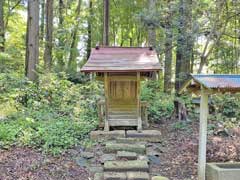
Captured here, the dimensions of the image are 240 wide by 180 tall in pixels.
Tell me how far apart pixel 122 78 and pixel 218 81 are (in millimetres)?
3471

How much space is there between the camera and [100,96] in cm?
1107

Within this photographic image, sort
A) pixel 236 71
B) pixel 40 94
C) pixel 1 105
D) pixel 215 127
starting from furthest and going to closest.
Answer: pixel 236 71, pixel 40 94, pixel 1 105, pixel 215 127

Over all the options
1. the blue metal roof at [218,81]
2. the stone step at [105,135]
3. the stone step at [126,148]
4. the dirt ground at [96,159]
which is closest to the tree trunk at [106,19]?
the stone step at [105,135]

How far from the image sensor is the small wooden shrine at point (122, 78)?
7852mm

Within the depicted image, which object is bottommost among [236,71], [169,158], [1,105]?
[169,158]

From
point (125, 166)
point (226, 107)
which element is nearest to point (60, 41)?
point (226, 107)

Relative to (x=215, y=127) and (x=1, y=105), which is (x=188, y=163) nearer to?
(x=215, y=127)

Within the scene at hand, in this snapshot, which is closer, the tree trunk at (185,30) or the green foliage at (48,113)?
the green foliage at (48,113)

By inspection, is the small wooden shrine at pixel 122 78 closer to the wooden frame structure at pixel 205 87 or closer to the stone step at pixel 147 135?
the stone step at pixel 147 135

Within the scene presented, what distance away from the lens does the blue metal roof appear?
500 centimetres

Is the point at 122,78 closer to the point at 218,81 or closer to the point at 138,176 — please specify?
the point at 138,176

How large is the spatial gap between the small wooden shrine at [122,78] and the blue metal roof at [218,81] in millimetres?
2283

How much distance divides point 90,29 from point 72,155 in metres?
14.7

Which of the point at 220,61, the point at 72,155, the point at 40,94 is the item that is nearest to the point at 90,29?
the point at 220,61
